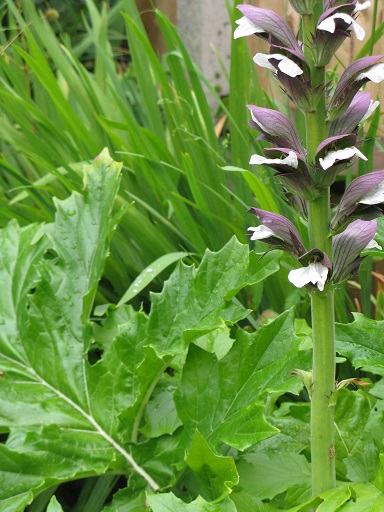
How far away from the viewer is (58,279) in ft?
5.01

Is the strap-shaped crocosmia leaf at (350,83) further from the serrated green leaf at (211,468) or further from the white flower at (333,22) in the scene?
the serrated green leaf at (211,468)

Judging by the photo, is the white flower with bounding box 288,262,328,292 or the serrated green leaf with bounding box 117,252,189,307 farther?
the serrated green leaf with bounding box 117,252,189,307

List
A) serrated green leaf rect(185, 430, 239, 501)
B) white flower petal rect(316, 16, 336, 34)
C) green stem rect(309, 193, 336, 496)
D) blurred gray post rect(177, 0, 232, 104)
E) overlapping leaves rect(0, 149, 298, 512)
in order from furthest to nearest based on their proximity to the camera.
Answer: blurred gray post rect(177, 0, 232, 104) → overlapping leaves rect(0, 149, 298, 512) → serrated green leaf rect(185, 430, 239, 501) → green stem rect(309, 193, 336, 496) → white flower petal rect(316, 16, 336, 34)

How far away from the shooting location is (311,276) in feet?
3.05

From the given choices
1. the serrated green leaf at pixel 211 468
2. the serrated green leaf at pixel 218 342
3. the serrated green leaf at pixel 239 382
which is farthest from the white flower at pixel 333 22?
the serrated green leaf at pixel 218 342

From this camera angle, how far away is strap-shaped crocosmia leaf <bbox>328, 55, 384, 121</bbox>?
919 millimetres

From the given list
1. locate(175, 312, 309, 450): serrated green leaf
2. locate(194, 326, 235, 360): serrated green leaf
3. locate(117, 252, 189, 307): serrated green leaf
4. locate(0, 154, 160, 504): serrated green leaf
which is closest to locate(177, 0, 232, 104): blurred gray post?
locate(117, 252, 189, 307): serrated green leaf

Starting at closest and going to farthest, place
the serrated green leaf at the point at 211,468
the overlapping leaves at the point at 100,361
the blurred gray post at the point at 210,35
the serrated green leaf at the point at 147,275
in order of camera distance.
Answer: the serrated green leaf at the point at 211,468 → the overlapping leaves at the point at 100,361 → the serrated green leaf at the point at 147,275 → the blurred gray post at the point at 210,35

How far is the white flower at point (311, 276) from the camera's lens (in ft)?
3.04

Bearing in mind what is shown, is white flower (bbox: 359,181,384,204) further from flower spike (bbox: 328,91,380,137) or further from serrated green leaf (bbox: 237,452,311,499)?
serrated green leaf (bbox: 237,452,311,499)

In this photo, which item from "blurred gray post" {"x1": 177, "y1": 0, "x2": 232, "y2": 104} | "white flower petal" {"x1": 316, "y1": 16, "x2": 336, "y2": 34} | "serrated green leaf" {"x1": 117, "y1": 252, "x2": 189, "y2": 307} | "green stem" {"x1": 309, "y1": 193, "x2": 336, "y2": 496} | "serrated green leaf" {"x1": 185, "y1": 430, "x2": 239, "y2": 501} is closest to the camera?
"white flower petal" {"x1": 316, "y1": 16, "x2": 336, "y2": 34}

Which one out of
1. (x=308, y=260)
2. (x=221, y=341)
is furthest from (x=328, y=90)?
(x=221, y=341)

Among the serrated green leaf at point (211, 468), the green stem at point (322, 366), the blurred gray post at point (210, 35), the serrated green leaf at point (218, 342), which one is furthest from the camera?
the blurred gray post at point (210, 35)

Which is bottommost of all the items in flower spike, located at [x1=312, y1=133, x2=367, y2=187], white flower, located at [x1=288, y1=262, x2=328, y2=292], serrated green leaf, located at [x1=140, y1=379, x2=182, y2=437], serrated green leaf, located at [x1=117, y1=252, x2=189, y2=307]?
serrated green leaf, located at [x1=140, y1=379, x2=182, y2=437]
